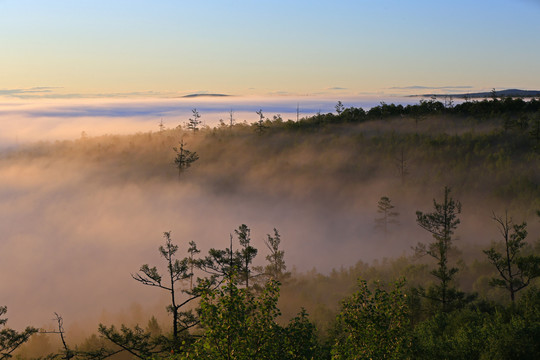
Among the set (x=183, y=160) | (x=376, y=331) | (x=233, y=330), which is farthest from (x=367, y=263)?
(x=183, y=160)

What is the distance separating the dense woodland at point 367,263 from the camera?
23.6m

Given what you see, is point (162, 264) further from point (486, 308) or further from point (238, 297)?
point (238, 297)

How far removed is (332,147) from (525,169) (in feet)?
219

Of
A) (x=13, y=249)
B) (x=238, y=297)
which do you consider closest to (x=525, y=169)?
(x=238, y=297)

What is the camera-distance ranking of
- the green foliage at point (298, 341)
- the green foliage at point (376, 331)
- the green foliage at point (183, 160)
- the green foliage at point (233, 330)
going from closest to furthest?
the green foliage at point (233, 330) < the green foliage at point (298, 341) < the green foliage at point (376, 331) < the green foliage at point (183, 160)

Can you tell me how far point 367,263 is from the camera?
3447 inches

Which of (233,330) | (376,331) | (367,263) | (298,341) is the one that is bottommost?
(367,263)

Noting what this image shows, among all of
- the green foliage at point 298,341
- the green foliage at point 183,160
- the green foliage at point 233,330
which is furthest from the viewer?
the green foliage at point 183,160

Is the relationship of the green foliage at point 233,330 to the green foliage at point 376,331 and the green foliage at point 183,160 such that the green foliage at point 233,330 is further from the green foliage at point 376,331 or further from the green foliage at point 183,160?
the green foliage at point 183,160

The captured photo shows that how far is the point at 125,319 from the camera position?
80.9m

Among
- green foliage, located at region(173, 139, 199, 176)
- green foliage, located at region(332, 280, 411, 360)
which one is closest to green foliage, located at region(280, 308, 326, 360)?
green foliage, located at region(332, 280, 411, 360)

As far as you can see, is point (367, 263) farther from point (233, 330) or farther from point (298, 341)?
point (233, 330)

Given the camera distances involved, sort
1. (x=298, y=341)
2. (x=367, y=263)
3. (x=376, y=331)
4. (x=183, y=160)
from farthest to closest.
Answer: (x=183, y=160) < (x=367, y=263) < (x=376, y=331) < (x=298, y=341)

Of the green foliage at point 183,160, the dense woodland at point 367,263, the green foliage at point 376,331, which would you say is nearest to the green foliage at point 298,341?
the dense woodland at point 367,263
